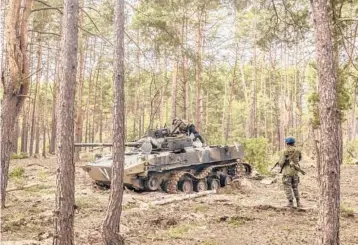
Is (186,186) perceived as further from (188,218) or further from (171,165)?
(188,218)

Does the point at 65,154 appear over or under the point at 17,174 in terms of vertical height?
over

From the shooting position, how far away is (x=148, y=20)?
15891 millimetres

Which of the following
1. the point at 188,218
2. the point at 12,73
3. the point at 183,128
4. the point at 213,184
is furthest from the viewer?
the point at 183,128

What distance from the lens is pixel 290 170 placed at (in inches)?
416

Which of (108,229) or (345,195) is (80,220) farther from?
(345,195)

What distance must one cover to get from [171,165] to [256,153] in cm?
590

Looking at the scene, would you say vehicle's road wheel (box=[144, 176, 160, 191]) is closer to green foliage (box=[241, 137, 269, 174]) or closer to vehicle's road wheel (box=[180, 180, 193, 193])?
vehicle's road wheel (box=[180, 180, 193, 193])

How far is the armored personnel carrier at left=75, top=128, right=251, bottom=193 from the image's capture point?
43.8ft

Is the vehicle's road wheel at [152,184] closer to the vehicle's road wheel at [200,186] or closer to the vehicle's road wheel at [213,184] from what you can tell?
the vehicle's road wheel at [200,186]

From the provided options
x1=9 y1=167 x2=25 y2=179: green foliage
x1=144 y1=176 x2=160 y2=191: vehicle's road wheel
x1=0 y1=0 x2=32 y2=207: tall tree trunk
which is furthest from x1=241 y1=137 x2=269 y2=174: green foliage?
x1=0 y1=0 x2=32 y2=207: tall tree trunk

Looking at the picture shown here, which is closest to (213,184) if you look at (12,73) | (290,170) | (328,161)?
(290,170)

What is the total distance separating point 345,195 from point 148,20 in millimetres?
9221

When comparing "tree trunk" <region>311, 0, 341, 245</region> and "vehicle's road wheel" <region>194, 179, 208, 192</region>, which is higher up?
"tree trunk" <region>311, 0, 341, 245</region>

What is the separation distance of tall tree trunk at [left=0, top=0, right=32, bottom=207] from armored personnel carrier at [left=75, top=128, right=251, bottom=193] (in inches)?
178
